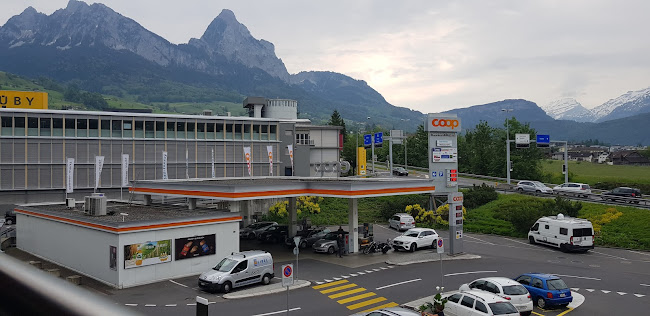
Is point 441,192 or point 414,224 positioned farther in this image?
point 414,224

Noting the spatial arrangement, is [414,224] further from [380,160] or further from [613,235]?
[380,160]

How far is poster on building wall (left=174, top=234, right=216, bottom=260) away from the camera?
27.1 metres

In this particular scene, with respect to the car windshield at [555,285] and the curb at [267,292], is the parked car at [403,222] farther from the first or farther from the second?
the car windshield at [555,285]

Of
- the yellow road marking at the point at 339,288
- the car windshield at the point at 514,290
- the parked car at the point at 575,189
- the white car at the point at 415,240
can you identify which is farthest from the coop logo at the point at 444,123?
the parked car at the point at 575,189

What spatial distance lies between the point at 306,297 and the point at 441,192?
15662 mm

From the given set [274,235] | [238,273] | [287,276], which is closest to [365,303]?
[287,276]

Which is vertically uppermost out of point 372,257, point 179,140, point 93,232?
point 179,140

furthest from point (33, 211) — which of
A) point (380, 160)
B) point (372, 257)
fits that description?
point (380, 160)

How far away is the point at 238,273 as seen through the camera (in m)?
24.2

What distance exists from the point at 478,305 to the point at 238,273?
12.0 meters

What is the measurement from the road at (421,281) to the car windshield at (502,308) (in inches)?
153

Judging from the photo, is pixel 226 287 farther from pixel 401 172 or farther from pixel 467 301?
pixel 401 172

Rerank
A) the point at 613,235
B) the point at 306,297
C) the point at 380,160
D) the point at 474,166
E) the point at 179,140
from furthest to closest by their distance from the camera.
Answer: the point at 380,160
the point at 474,166
the point at 179,140
the point at 613,235
the point at 306,297

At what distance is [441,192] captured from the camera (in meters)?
34.8
